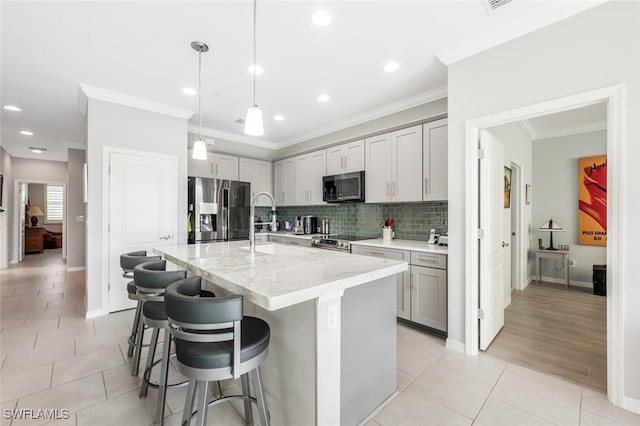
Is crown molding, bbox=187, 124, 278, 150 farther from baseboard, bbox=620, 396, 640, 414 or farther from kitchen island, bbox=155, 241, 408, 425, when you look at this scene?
baseboard, bbox=620, 396, 640, 414

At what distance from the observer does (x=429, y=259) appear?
117 inches

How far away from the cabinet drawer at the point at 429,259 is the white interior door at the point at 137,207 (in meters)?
3.22

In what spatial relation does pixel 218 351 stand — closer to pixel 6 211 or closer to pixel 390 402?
pixel 390 402

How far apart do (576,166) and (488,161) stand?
3342 mm

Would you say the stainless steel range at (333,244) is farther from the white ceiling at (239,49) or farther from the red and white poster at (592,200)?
the red and white poster at (592,200)

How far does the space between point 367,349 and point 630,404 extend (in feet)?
5.61

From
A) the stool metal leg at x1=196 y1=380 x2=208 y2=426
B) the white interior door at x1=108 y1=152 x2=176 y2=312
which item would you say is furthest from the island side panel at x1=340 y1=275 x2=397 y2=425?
the white interior door at x1=108 y1=152 x2=176 y2=312

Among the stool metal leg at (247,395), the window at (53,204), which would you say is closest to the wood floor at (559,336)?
the stool metal leg at (247,395)

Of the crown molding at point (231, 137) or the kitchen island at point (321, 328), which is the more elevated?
the crown molding at point (231, 137)

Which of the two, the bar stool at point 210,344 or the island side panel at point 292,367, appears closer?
the bar stool at point 210,344

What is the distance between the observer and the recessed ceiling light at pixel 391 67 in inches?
109

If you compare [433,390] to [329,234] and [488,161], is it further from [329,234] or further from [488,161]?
[329,234]

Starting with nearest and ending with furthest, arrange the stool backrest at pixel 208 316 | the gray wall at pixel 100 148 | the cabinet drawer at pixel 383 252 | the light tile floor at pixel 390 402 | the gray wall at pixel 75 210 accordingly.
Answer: the stool backrest at pixel 208 316
the light tile floor at pixel 390 402
the cabinet drawer at pixel 383 252
the gray wall at pixel 100 148
the gray wall at pixel 75 210

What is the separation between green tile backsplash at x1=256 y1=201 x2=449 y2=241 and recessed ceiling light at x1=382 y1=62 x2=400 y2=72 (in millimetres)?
1758
